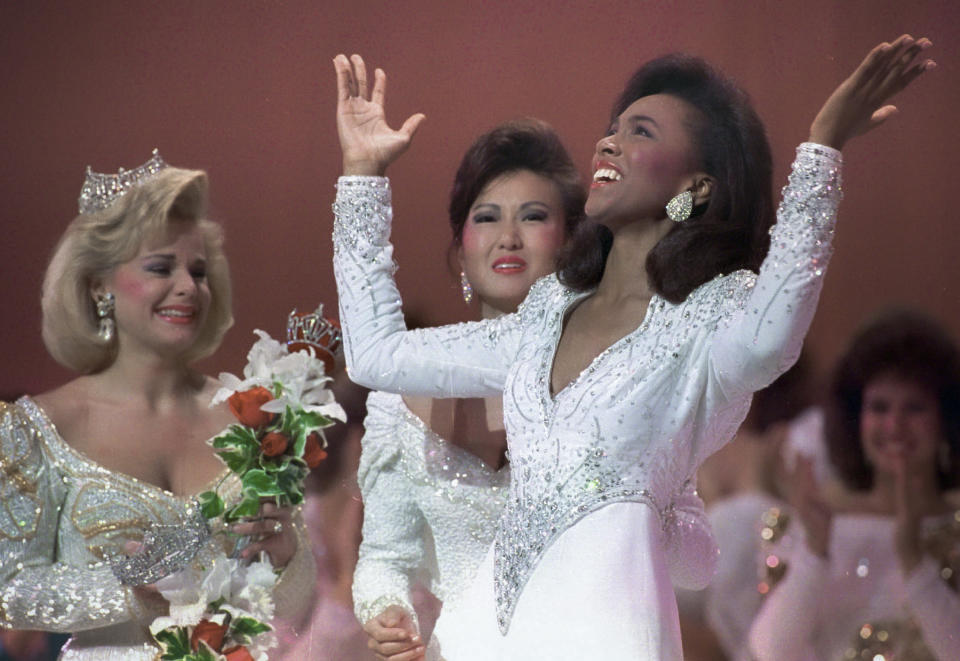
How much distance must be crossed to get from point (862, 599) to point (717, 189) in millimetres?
1280

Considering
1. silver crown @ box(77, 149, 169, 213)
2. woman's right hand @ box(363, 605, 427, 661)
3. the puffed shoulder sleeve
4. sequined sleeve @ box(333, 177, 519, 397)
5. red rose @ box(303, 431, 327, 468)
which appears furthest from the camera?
silver crown @ box(77, 149, 169, 213)

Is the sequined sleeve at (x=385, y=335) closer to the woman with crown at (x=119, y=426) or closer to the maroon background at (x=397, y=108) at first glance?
the woman with crown at (x=119, y=426)

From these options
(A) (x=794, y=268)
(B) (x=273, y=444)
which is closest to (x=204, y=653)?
(B) (x=273, y=444)

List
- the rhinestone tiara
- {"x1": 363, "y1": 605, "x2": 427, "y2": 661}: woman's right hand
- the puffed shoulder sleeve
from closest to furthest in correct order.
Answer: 1. the puffed shoulder sleeve
2. {"x1": 363, "y1": 605, "x2": 427, "y2": 661}: woman's right hand
3. the rhinestone tiara

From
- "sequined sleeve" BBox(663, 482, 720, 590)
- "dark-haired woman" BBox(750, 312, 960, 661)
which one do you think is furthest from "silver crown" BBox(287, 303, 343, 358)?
"dark-haired woman" BBox(750, 312, 960, 661)

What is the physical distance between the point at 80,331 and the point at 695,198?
4.65 ft

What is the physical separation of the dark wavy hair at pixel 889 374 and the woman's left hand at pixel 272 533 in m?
1.14

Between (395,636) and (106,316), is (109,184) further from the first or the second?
(395,636)

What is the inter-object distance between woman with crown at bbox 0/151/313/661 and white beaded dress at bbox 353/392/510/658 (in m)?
0.19

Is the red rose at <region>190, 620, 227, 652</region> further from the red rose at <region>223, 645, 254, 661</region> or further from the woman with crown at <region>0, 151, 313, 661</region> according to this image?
the woman with crown at <region>0, 151, 313, 661</region>

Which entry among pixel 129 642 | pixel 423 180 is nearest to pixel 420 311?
pixel 423 180

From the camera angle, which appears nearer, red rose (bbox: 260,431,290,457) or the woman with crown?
red rose (bbox: 260,431,290,457)

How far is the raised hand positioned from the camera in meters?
1.68

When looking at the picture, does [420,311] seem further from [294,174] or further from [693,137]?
[693,137]
